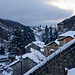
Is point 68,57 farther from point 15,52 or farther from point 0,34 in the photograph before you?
point 0,34

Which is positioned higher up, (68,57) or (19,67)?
(68,57)

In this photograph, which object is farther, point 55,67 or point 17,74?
point 17,74

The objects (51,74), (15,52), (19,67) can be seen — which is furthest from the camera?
(15,52)

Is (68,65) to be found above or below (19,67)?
above

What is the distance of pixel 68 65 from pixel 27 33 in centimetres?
6297

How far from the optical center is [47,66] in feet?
16.2

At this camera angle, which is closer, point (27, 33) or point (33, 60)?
point (33, 60)

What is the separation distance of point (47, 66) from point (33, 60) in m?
12.2

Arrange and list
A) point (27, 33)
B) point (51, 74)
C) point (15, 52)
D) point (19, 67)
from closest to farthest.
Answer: point (51, 74), point (19, 67), point (15, 52), point (27, 33)

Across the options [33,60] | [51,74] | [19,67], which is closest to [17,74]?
[19,67]

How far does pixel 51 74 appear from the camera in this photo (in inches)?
194

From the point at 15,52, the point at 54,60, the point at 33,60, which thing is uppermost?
the point at 54,60

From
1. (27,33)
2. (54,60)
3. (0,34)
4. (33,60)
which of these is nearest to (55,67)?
(54,60)

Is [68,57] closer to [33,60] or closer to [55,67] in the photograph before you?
[55,67]
